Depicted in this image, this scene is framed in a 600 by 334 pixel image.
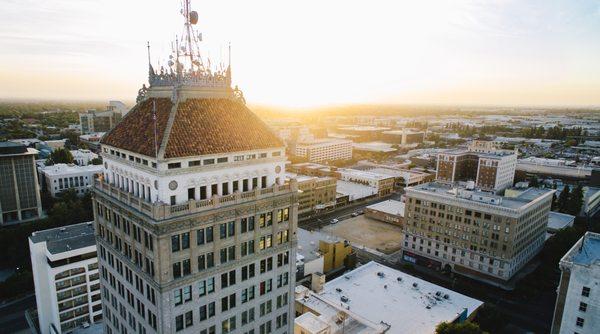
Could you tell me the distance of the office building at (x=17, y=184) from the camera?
158750 mm

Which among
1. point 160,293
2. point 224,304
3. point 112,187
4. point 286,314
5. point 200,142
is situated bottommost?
point 286,314

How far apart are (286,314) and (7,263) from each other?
126196mm

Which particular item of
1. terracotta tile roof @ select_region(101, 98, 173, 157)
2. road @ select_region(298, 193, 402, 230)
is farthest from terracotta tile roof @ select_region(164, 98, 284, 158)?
road @ select_region(298, 193, 402, 230)

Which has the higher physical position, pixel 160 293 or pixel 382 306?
pixel 160 293

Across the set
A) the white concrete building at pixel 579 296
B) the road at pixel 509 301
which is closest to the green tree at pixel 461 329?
the white concrete building at pixel 579 296

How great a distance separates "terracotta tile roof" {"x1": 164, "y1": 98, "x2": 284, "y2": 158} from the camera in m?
43.4

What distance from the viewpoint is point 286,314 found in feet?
184

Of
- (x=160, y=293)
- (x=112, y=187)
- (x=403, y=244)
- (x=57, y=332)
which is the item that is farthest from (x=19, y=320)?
(x=403, y=244)

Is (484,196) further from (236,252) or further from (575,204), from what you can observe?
(236,252)

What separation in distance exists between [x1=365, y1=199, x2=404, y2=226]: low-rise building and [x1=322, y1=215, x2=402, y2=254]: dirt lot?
2562mm

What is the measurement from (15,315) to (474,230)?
140m

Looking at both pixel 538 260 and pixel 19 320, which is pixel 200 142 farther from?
pixel 538 260

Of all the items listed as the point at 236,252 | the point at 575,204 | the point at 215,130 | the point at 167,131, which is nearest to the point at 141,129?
the point at 167,131

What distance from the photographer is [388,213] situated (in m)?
182
